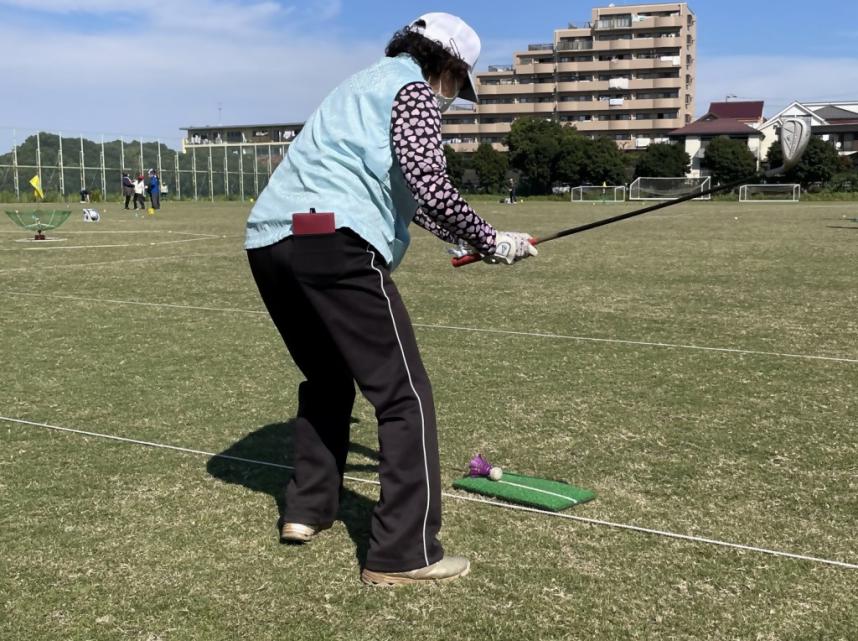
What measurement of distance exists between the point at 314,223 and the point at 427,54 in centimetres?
75

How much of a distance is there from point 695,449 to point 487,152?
3282 inches

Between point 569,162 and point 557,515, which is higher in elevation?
point 569,162

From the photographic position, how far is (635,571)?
3.15 metres

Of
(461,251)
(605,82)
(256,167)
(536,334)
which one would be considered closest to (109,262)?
(536,334)

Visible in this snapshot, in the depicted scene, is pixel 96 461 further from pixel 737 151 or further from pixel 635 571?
pixel 737 151

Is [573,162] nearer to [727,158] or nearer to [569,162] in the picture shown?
[569,162]

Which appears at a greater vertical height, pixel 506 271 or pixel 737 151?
pixel 737 151

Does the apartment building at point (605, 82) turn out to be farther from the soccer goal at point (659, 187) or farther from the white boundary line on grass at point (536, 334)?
the white boundary line on grass at point (536, 334)

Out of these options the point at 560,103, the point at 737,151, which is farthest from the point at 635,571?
the point at 560,103

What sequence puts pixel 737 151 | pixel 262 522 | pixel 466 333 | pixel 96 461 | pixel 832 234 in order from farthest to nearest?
pixel 737 151 < pixel 832 234 < pixel 466 333 < pixel 96 461 < pixel 262 522

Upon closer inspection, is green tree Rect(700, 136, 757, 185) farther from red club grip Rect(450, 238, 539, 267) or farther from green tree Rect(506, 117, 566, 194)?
red club grip Rect(450, 238, 539, 267)

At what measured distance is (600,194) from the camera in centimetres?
6206

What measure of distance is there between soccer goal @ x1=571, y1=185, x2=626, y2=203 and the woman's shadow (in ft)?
186

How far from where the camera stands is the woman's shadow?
3686 millimetres
